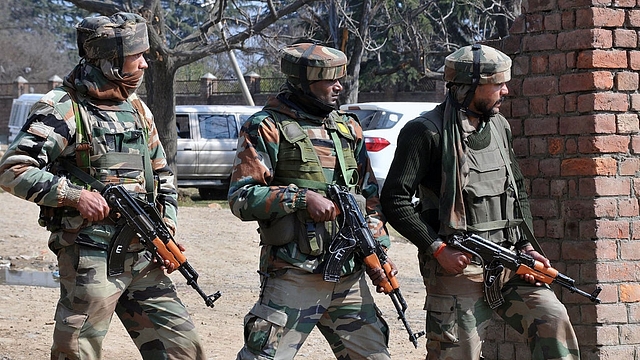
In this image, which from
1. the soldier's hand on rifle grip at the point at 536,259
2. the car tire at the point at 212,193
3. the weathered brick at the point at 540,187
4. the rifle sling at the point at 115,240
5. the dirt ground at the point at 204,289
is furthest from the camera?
the car tire at the point at 212,193

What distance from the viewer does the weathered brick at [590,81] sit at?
5.19 m

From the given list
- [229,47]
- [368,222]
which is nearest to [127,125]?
[368,222]

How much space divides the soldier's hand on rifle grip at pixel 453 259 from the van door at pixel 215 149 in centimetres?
1312

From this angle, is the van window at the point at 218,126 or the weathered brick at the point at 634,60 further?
the van window at the point at 218,126

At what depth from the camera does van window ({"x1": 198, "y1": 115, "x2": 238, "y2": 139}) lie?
18.0 meters

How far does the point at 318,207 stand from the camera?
4.01 meters

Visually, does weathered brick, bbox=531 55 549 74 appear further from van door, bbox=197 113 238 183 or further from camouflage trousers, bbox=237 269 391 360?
van door, bbox=197 113 238 183

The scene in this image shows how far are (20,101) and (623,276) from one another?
2620 cm

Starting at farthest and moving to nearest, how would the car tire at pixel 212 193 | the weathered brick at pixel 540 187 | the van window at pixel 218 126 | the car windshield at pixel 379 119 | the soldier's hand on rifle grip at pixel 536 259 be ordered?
the van window at pixel 218 126 → the car tire at pixel 212 193 → the car windshield at pixel 379 119 → the weathered brick at pixel 540 187 → the soldier's hand on rifle grip at pixel 536 259

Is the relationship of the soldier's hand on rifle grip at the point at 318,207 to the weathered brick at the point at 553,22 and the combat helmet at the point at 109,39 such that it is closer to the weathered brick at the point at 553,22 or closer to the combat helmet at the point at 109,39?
the combat helmet at the point at 109,39

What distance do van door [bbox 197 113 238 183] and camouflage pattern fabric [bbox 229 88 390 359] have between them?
1313 centimetres

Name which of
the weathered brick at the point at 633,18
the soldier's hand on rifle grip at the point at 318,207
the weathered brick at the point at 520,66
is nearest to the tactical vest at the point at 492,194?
the soldier's hand on rifle grip at the point at 318,207

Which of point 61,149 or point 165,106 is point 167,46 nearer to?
point 165,106

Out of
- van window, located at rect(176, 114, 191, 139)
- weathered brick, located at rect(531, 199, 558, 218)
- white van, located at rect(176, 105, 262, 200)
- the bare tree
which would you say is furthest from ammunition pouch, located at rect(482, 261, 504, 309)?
van window, located at rect(176, 114, 191, 139)
